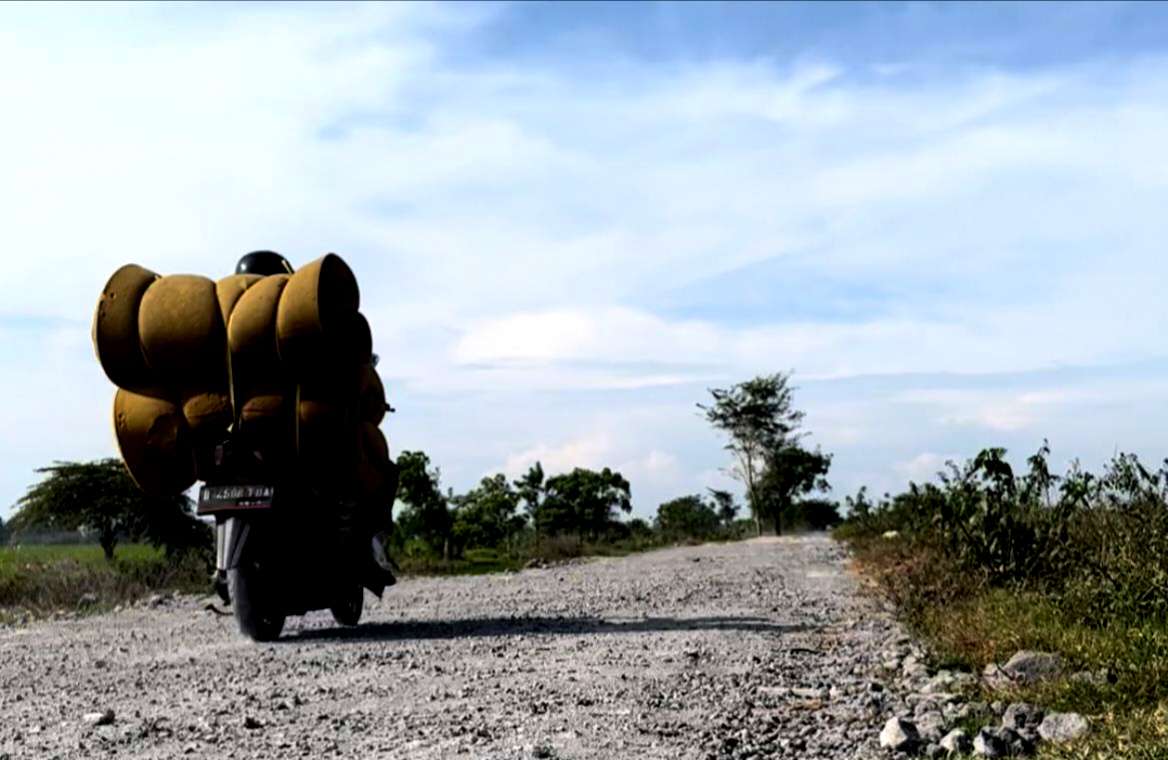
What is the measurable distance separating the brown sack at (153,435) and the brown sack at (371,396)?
1.52m

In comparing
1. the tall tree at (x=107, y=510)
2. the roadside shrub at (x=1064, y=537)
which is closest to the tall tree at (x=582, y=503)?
the tall tree at (x=107, y=510)

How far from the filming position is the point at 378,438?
11.0 meters

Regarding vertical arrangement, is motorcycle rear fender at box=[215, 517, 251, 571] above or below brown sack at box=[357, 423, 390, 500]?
below

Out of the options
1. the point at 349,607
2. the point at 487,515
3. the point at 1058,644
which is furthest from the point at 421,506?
the point at 1058,644

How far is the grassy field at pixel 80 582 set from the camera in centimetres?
1549

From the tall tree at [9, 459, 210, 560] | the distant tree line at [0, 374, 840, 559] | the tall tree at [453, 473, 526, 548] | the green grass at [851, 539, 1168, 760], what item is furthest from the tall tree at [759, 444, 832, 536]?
the green grass at [851, 539, 1168, 760]

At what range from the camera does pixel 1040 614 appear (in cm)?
851

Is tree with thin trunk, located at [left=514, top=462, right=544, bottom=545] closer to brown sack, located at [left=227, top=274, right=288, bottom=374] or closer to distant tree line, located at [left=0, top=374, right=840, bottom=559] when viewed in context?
distant tree line, located at [left=0, top=374, right=840, bottom=559]

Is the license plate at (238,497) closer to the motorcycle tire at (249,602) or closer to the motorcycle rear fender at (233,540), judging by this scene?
the motorcycle rear fender at (233,540)

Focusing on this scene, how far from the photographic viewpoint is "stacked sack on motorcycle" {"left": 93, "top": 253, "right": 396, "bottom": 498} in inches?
397

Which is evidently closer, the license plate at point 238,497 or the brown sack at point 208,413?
the license plate at point 238,497

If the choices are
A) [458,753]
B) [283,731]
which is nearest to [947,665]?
[458,753]

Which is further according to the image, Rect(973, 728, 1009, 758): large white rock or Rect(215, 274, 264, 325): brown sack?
Rect(215, 274, 264, 325): brown sack

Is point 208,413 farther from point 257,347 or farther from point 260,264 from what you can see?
point 260,264
